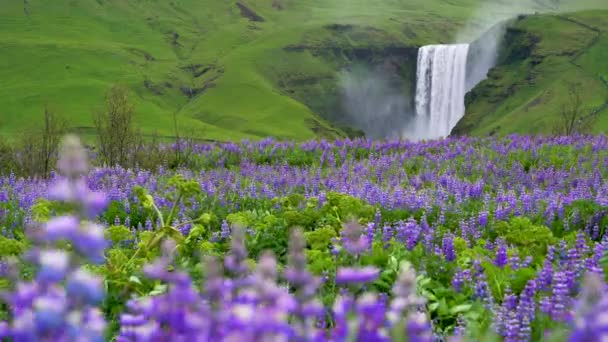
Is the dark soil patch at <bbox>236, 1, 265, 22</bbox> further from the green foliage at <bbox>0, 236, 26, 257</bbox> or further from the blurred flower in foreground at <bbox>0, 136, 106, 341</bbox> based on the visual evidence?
the blurred flower in foreground at <bbox>0, 136, 106, 341</bbox>

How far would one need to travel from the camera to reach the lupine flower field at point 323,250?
158 cm

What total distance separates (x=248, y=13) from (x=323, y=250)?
566 ft

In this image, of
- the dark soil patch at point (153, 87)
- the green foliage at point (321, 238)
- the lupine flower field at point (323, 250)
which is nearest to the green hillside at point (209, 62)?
the dark soil patch at point (153, 87)

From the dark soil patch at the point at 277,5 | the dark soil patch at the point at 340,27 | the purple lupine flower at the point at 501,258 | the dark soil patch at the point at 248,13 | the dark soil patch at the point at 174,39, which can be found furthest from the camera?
the dark soil patch at the point at 277,5

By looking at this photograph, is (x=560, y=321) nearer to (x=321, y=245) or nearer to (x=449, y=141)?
(x=321, y=245)

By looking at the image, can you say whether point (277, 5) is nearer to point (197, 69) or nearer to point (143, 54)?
point (143, 54)

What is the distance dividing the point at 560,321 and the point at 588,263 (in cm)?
117

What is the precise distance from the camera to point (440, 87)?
9306 centimetres

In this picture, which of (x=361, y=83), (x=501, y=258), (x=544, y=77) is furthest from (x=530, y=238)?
(x=361, y=83)

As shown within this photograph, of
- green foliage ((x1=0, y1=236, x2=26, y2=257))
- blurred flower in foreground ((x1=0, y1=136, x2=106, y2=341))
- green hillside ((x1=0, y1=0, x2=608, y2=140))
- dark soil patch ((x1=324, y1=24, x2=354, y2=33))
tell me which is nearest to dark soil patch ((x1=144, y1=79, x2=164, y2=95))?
green hillside ((x1=0, y1=0, x2=608, y2=140))

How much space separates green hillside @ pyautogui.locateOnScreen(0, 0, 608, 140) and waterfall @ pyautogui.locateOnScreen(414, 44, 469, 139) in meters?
3.68

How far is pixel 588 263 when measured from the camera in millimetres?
Answer: 4117

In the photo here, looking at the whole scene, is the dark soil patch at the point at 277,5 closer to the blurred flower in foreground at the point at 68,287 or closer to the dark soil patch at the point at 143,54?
the dark soil patch at the point at 143,54

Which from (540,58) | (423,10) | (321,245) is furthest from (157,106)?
(321,245)
